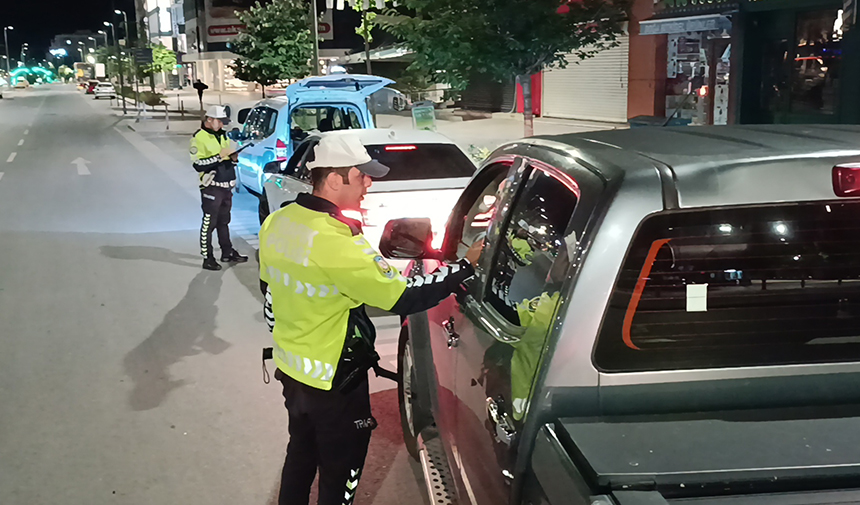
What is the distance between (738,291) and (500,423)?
0.81m

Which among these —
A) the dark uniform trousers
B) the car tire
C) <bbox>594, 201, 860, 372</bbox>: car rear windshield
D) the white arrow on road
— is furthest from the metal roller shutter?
<bbox>594, 201, 860, 372</bbox>: car rear windshield

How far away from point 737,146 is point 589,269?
71 cm

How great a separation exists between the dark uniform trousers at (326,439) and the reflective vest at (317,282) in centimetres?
8

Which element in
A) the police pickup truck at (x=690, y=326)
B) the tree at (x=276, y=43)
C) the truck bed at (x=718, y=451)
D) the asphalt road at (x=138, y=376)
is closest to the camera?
the truck bed at (x=718, y=451)

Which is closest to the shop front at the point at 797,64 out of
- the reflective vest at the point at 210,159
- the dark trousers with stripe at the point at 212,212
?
the reflective vest at the point at 210,159

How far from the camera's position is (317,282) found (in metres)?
2.88

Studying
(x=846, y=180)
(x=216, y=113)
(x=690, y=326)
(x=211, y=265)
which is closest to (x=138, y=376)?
(x=211, y=265)

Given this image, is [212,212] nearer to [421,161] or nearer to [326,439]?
[421,161]

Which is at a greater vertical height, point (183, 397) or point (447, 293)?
point (447, 293)

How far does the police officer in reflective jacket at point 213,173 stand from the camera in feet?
30.1

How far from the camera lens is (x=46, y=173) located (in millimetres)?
19172

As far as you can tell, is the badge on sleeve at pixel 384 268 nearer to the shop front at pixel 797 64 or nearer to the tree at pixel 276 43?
the shop front at pixel 797 64

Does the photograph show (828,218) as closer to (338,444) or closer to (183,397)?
(338,444)

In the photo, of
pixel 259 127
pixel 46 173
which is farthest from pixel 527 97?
pixel 46 173
